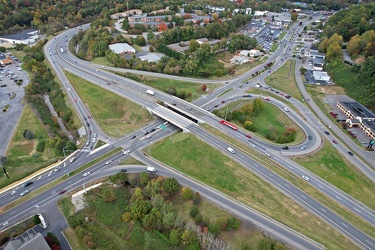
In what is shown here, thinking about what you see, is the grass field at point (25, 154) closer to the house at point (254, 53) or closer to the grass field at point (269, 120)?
the grass field at point (269, 120)

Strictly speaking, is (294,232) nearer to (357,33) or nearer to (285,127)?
(285,127)

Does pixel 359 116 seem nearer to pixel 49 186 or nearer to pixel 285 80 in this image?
pixel 285 80

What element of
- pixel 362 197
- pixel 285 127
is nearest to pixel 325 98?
pixel 285 127

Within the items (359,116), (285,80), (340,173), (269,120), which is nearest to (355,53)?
(285,80)

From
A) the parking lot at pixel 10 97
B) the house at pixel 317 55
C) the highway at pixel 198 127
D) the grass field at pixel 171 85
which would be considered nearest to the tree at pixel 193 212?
the highway at pixel 198 127

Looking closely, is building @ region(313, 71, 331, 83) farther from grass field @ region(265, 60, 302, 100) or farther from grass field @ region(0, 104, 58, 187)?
grass field @ region(0, 104, 58, 187)

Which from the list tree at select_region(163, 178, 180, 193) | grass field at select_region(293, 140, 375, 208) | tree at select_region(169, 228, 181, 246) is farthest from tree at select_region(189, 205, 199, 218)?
grass field at select_region(293, 140, 375, 208)
